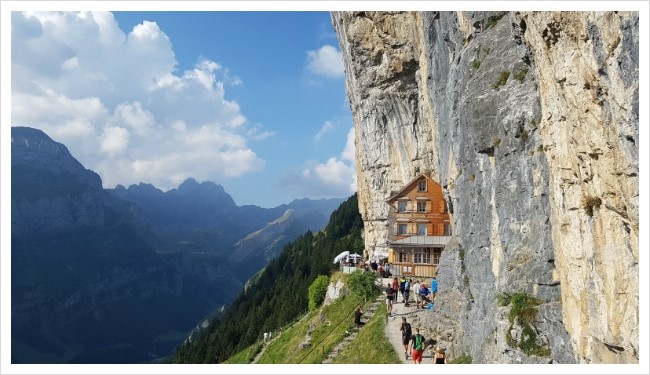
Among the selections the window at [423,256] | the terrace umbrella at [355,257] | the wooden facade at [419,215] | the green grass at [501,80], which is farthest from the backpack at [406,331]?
the terrace umbrella at [355,257]

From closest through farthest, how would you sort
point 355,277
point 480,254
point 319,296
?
point 480,254
point 355,277
point 319,296

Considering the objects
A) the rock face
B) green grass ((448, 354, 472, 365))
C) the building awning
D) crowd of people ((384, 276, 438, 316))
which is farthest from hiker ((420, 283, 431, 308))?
the building awning

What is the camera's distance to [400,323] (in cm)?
2970

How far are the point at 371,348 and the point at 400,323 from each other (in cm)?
336

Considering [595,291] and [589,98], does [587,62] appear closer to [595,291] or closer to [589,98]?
[589,98]

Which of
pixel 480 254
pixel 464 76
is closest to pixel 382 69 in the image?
pixel 464 76

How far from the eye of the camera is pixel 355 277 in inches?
1533

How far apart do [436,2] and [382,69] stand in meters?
39.3

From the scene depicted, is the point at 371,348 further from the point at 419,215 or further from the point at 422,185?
the point at 422,185

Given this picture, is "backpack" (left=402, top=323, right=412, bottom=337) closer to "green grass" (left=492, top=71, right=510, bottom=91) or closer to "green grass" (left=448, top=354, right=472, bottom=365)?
"green grass" (left=448, top=354, right=472, bottom=365)

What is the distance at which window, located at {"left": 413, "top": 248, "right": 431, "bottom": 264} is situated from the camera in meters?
43.1

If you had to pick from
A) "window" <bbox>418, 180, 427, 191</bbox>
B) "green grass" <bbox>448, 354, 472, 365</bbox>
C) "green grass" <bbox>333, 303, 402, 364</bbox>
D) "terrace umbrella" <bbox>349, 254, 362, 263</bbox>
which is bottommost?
"green grass" <bbox>333, 303, 402, 364</bbox>

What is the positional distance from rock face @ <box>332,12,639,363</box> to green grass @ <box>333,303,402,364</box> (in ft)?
9.72

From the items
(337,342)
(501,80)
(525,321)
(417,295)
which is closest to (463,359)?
(525,321)
